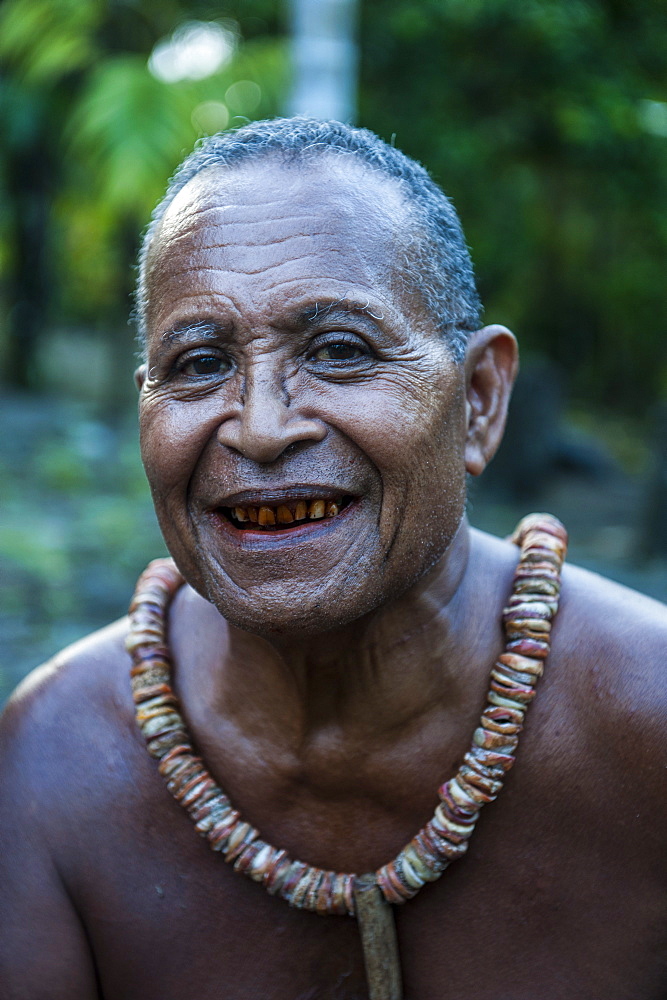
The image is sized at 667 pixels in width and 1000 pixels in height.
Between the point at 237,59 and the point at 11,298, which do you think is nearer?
the point at 237,59

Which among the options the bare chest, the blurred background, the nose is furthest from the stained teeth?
the blurred background

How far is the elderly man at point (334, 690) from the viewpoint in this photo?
75.5 inches

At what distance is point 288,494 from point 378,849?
831 millimetres

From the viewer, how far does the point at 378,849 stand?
7.18ft

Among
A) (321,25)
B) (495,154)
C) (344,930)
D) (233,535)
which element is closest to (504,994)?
(344,930)

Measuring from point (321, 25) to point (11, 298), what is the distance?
8.18 metres

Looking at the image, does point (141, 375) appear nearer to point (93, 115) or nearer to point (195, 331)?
point (195, 331)

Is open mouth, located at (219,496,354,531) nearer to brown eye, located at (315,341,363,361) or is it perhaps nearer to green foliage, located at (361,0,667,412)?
brown eye, located at (315,341,363,361)

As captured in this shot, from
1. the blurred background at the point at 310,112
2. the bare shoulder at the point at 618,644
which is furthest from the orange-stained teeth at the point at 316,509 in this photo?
the blurred background at the point at 310,112

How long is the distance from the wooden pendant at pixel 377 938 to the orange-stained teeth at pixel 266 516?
30.9 inches

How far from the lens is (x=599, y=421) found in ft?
49.1

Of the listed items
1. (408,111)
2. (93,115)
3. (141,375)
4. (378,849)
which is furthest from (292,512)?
(93,115)

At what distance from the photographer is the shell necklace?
6.86ft

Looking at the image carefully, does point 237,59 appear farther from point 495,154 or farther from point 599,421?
point 599,421
